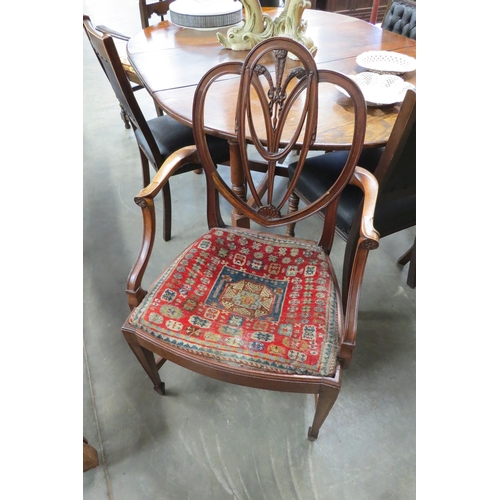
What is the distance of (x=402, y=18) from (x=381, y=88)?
902mm

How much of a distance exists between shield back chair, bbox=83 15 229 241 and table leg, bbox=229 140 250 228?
0.13m

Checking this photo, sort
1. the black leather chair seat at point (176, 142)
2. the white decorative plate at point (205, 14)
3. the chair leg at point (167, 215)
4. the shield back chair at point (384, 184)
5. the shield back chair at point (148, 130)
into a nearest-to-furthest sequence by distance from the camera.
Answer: the shield back chair at point (384, 184) < the shield back chair at point (148, 130) < the black leather chair seat at point (176, 142) < the chair leg at point (167, 215) < the white decorative plate at point (205, 14)

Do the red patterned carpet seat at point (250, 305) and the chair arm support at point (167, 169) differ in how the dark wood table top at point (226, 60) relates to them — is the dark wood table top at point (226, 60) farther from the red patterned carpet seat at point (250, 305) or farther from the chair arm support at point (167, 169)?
the red patterned carpet seat at point (250, 305)

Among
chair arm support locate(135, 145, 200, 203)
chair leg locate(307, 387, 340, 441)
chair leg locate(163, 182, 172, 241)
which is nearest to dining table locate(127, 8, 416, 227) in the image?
chair arm support locate(135, 145, 200, 203)

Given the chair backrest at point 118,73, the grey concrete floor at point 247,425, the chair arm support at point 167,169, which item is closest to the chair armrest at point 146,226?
the chair arm support at point 167,169

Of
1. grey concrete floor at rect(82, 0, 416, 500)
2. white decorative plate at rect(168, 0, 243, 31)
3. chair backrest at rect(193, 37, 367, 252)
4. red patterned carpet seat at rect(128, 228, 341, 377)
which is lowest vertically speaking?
grey concrete floor at rect(82, 0, 416, 500)

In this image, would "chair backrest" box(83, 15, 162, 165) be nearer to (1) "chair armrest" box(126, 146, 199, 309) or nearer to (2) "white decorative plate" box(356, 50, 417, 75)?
(1) "chair armrest" box(126, 146, 199, 309)

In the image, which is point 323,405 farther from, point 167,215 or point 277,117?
point 167,215

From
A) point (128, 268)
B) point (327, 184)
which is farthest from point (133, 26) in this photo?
point (327, 184)

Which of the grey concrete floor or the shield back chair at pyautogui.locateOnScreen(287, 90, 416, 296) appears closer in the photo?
the shield back chair at pyautogui.locateOnScreen(287, 90, 416, 296)

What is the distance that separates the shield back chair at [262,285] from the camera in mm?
903

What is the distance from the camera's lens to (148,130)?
4.79 feet

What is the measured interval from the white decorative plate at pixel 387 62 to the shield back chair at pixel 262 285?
42cm

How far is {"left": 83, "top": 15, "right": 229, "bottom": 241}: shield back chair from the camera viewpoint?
1251mm
